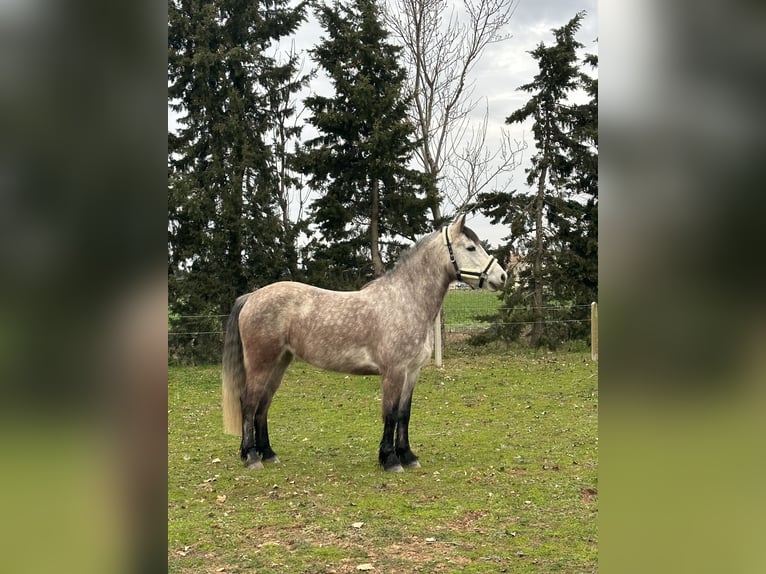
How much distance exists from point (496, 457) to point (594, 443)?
1041 millimetres

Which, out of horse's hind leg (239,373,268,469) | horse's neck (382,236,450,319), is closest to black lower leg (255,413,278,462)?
horse's hind leg (239,373,268,469)

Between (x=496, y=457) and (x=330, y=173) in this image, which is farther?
(x=330, y=173)

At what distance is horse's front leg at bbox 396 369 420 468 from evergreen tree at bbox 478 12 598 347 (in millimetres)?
7664

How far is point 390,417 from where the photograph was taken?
496 cm

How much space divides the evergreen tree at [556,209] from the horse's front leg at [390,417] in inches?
309

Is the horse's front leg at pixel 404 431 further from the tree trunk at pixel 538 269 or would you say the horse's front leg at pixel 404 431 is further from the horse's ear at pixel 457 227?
the tree trunk at pixel 538 269

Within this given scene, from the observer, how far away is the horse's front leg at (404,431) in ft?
16.8

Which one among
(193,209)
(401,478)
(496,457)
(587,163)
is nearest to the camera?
(401,478)

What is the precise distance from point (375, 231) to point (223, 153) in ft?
11.2

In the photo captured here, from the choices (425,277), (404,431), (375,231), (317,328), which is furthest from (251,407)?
(375,231)

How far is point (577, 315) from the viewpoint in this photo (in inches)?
495

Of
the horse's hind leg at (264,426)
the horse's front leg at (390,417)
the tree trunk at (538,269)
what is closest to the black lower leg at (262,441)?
the horse's hind leg at (264,426)
